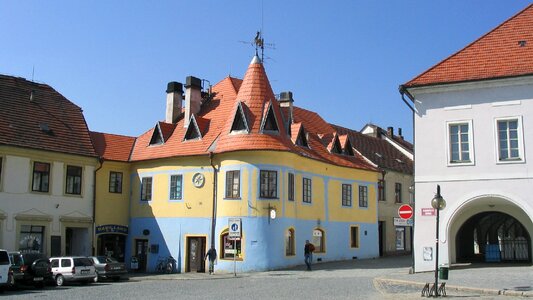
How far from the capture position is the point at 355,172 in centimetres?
4159

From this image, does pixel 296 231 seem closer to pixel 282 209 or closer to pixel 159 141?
pixel 282 209

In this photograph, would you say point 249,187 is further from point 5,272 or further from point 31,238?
point 5,272

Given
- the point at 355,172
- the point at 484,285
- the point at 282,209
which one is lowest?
the point at 484,285

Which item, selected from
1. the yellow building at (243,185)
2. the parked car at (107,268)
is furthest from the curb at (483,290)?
the parked car at (107,268)

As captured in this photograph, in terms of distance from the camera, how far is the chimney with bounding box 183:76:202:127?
127 ft

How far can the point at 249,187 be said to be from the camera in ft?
107

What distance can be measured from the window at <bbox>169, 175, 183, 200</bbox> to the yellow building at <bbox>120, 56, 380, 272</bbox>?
0.06 metres

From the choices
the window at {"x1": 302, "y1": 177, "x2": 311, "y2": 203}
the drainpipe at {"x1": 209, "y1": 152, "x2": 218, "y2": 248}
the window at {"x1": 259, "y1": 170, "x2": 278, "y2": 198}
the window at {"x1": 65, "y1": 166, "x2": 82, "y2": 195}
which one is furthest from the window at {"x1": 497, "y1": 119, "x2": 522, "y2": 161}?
the window at {"x1": 65, "y1": 166, "x2": 82, "y2": 195}

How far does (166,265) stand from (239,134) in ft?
29.4

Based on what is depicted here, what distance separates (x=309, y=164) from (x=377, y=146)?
630 inches

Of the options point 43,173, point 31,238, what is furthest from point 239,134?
point 31,238

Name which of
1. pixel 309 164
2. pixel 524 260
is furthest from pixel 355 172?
pixel 524 260

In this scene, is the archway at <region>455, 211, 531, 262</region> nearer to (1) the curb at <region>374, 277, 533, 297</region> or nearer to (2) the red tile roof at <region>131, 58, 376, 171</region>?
(1) the curb at <region>374, 277, 533, 297</region>

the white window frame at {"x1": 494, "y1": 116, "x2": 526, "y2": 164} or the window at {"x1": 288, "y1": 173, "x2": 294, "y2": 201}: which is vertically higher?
the white window frame at {"x1": 494, "y1": 116, "x2": 526, "y2": 164}
